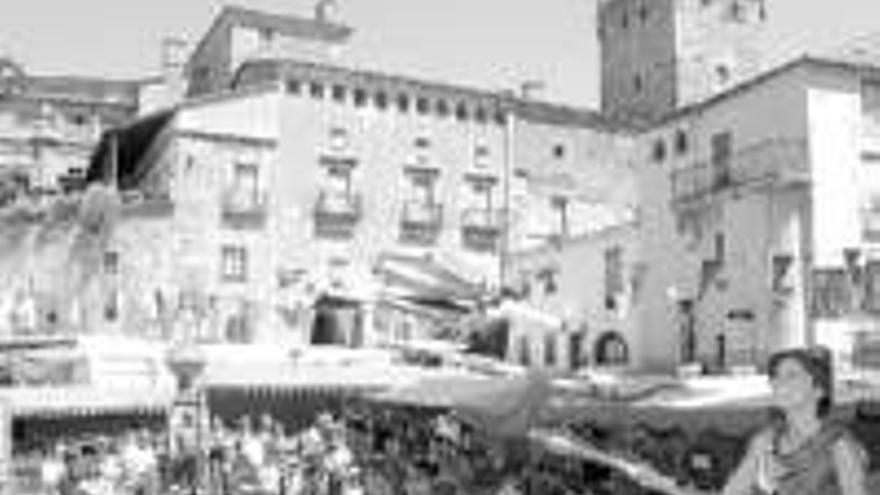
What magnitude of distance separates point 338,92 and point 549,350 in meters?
9.24

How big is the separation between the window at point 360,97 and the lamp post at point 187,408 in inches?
770

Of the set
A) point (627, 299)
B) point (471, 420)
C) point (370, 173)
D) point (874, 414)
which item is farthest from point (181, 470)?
point (370, 173)

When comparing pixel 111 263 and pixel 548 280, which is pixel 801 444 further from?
pixel 548 280

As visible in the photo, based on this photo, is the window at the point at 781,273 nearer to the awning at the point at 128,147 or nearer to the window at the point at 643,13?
the awning at the point at 128,147

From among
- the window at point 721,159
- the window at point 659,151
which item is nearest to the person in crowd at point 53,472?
the window at point 721,159

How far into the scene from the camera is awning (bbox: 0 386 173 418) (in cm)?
1912

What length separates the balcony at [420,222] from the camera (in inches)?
1526

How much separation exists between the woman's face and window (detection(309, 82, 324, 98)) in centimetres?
3452

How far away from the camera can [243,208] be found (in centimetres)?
3594

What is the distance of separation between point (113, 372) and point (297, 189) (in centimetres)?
1647

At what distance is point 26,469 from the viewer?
1878 centimetres

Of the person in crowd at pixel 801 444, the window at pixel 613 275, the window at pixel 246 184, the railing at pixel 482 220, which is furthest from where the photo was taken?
the railing at pixel 482 220

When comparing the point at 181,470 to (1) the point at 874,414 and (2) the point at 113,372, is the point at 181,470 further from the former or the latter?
(1) the point at 874,414

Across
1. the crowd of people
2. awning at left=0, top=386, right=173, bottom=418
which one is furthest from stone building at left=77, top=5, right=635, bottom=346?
awning at left=0, top=386, right=173, bottom=418
